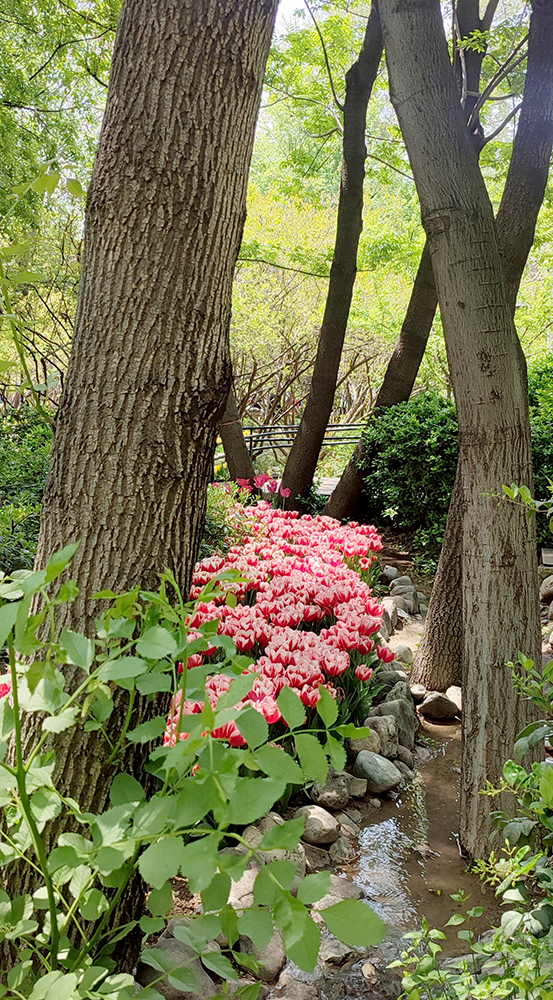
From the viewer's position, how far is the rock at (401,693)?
415 cm

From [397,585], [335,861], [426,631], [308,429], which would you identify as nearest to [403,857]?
[335,861]

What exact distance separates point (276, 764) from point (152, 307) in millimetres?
1136

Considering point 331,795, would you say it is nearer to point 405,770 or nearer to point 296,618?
point 405,770

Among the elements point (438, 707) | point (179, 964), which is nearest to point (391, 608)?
point (438, 707)

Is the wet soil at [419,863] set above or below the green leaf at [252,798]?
below

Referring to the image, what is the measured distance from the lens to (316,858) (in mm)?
2799

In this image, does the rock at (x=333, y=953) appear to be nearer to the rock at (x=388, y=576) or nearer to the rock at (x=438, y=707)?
the rock at (x=438, y=707)

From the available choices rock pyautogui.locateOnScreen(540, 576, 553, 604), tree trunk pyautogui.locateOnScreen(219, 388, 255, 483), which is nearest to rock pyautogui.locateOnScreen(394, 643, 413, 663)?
rock pyautogui.locateOnScreen(540, 576, 553, 604)

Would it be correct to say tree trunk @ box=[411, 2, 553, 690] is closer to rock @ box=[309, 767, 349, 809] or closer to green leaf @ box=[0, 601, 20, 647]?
rock @ box=[309, 767, 349, 809]

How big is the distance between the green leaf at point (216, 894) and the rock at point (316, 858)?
6.80 ft

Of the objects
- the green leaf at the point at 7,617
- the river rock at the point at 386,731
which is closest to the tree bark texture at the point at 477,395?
the river rock at the point at 386,731

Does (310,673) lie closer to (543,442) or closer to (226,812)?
(226,812)

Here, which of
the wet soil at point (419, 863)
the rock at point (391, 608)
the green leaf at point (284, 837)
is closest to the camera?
the green leaf at point (284, 837)

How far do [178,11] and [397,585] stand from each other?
5495 millimetres
